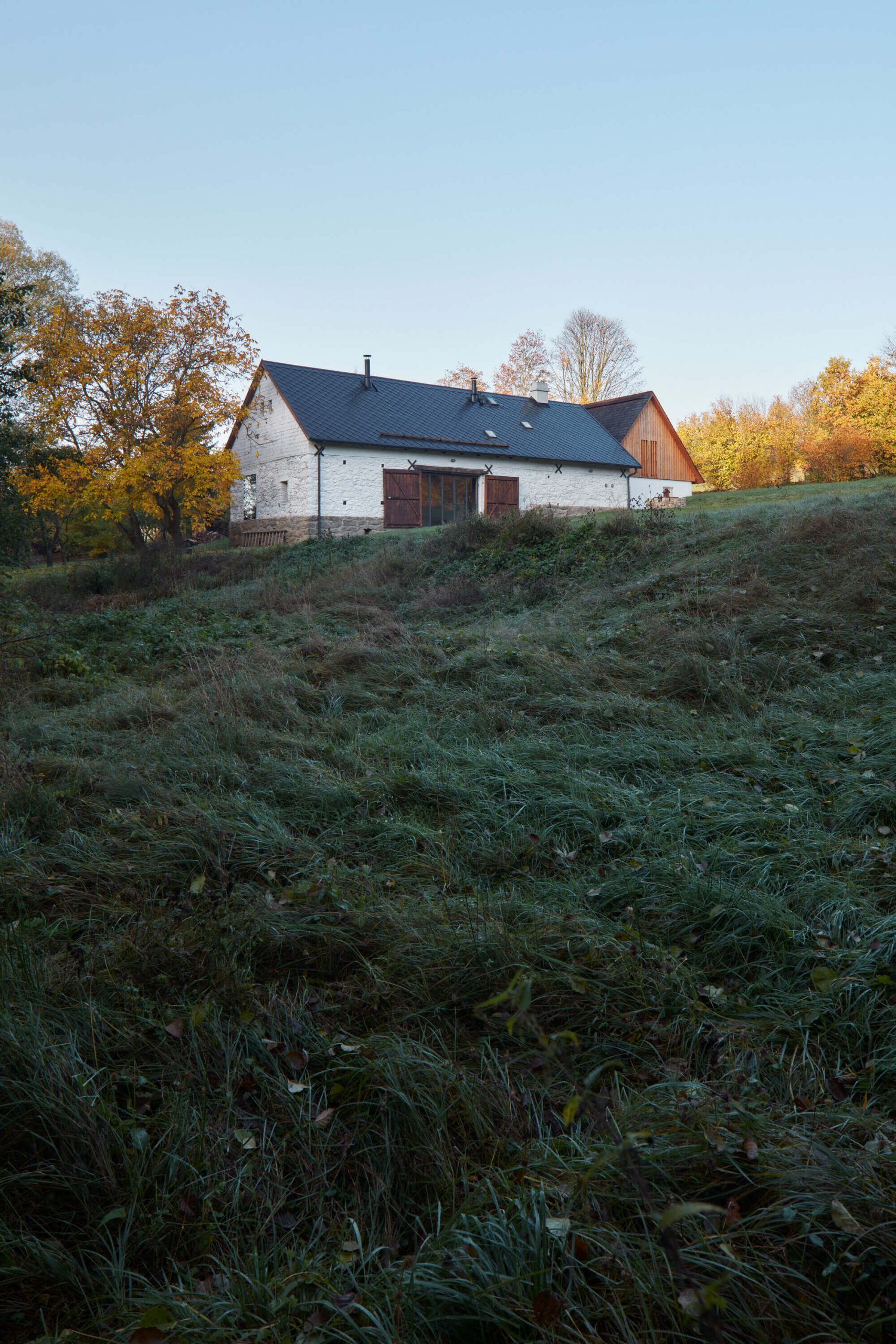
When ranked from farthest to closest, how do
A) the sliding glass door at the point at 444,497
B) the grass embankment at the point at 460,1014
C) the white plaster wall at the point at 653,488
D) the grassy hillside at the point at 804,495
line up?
1. the white plaster wall at the point at 653,488
2. the sliding glass door at the point at 444,497
3. the grassy hillside at the point at 804,495
4. the grass embankment at the point at 460,1014

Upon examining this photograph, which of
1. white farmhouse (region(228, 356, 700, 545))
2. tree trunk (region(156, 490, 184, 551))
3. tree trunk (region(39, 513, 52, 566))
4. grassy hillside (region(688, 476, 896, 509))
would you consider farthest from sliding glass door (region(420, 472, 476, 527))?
tree trunk (region(39, 513, 52, 566))

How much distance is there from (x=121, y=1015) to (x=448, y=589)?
409 inches

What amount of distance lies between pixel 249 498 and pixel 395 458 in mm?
5648

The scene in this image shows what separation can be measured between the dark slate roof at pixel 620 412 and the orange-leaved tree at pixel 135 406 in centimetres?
1569

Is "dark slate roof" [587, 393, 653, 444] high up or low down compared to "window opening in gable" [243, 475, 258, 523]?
up

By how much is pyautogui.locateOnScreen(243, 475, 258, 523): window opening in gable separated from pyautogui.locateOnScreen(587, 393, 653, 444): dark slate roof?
48.9 ft

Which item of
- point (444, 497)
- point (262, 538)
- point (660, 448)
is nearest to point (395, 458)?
point (444, 497)

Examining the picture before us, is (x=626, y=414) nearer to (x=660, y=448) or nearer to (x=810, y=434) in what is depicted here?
(x=660, y=448)

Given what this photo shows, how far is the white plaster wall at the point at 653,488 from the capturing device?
109ft

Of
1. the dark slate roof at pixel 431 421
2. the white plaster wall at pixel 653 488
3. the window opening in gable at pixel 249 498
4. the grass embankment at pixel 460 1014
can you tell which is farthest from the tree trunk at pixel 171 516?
the grass embankment at pixel 460 1014

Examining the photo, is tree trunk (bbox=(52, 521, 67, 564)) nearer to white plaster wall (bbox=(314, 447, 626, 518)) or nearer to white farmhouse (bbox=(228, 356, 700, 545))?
white farmhouse (bbox=(228, 356, 700, 545))

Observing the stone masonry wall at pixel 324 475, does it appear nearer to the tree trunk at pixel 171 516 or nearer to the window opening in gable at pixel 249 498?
the window opening in gable at pixel 249 498

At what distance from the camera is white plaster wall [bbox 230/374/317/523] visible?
26.1 m

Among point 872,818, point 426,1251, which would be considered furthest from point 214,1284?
point 872,818
